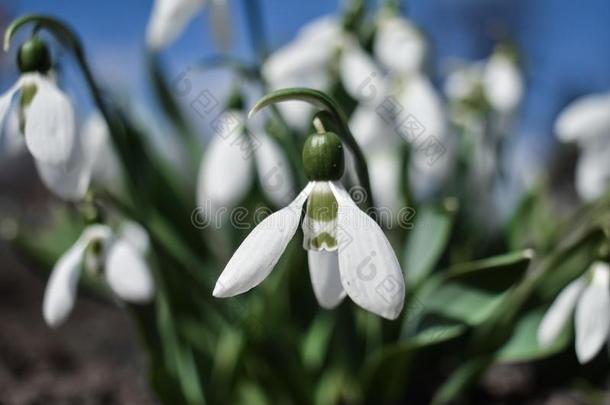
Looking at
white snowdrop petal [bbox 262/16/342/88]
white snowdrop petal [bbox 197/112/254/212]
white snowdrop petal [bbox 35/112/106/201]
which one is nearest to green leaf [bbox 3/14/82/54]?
white snowdrop petal [bbox 35/112/106/201]

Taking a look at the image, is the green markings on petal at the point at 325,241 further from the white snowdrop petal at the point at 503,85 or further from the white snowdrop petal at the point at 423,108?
the white snowdrop petal at the point at 503,85

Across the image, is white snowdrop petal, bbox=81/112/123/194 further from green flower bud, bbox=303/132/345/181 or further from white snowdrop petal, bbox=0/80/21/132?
green flower bud, bbox=303/132/345/181

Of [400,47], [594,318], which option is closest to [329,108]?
[594,318]

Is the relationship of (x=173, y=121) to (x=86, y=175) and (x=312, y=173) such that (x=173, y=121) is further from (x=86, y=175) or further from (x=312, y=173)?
(x=312, y=173)

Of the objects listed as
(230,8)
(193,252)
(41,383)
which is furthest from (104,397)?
(230,8)

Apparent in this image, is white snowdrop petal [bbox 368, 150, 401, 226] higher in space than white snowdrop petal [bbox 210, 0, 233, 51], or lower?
lower

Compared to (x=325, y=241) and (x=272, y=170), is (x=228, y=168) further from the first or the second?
(x=325, y=241)
